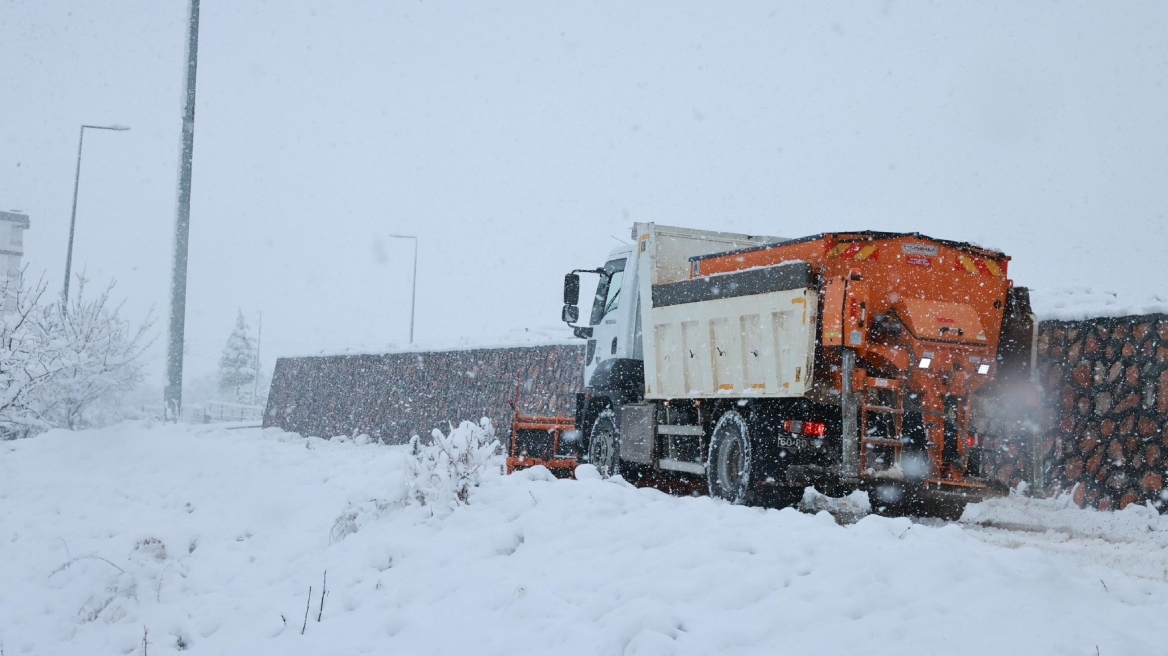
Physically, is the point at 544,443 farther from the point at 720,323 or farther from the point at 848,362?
the point at 848,362

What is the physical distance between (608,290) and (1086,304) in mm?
6108

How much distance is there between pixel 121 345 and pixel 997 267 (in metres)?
13.9

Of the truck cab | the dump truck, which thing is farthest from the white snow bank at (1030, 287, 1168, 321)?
the truck cab

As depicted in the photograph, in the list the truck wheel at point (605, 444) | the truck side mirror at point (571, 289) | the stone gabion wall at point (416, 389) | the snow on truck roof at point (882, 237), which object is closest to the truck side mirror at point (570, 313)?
the truck side mirror at point (571, 289)

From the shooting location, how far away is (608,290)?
14.9 m

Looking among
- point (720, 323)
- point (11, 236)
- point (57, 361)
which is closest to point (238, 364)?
point (11, 236)

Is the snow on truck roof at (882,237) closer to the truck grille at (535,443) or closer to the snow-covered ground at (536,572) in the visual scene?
the snow-covered ground at (536,572)

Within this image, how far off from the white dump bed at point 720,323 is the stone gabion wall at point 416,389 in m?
7.28

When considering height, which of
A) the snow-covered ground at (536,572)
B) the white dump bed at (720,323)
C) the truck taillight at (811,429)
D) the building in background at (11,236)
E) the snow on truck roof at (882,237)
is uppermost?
the building in background at (11,236)

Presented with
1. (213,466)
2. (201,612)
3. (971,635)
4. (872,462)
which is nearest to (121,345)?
(213,466)

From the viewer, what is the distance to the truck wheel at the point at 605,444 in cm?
1417

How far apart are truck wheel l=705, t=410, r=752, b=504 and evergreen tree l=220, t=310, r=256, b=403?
74407mm

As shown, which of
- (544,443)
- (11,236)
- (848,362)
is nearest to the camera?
(848,362)

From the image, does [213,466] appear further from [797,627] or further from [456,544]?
[797,627]
